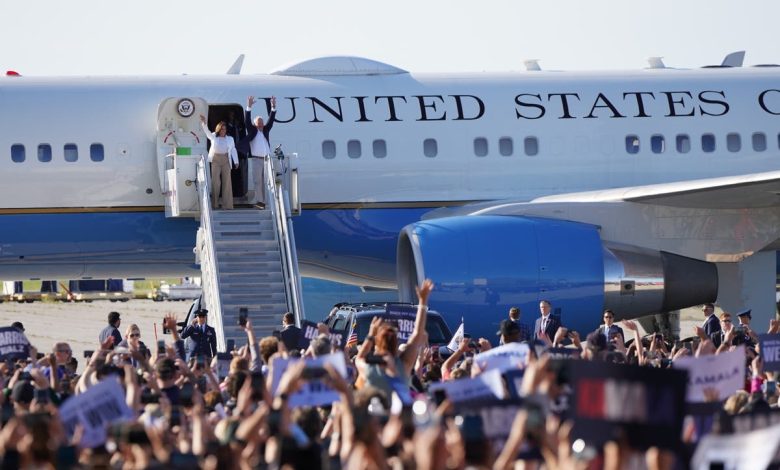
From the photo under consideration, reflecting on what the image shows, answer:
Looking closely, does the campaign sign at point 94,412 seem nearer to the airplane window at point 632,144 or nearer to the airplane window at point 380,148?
the airplane window at point 380,148

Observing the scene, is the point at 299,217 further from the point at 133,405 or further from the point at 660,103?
the point at 133,405

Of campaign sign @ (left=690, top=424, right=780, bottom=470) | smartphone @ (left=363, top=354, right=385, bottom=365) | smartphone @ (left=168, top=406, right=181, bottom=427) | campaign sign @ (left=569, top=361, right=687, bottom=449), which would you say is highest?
smartphone @ (left=363, top=354, right=385, bottom=365)

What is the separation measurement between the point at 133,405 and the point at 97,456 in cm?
234

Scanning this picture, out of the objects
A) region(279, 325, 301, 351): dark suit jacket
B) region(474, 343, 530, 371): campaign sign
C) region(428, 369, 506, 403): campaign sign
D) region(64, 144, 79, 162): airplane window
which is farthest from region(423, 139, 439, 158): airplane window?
region(428, 369, 506, 403): campaign sign

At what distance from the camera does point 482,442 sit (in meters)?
5.68

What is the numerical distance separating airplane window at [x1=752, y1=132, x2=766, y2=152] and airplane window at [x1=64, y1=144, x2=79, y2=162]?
957 cm

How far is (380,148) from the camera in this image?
22.1 meters

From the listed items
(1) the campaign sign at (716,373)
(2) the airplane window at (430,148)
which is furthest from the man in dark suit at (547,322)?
(1) the campaign sign at (716,373)

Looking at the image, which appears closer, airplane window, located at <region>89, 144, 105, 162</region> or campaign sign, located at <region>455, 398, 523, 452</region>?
campaign sign, located at <region>455, 398, 523, 452</region>

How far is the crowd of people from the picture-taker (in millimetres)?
5773

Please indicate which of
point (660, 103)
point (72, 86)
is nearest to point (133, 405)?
point (72, 86)

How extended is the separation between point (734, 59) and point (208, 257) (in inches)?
392

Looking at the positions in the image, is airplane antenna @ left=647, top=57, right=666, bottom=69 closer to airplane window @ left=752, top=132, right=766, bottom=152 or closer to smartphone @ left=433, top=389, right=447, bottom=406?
airplane window @ left=752, top=132, right=766, bottom=152

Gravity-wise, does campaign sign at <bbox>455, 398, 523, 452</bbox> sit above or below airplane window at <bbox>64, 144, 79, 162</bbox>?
below
